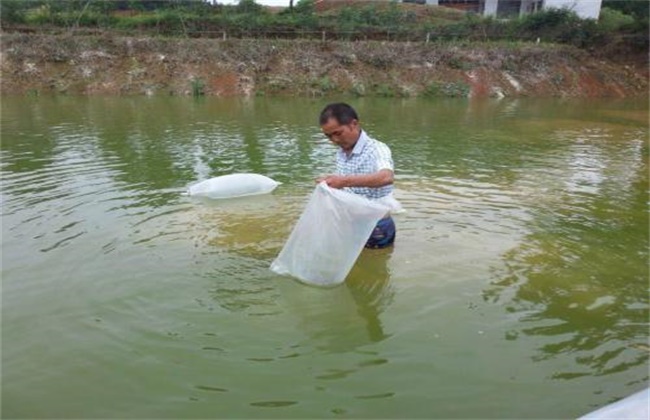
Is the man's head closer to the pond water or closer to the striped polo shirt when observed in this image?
the striped polo shirt

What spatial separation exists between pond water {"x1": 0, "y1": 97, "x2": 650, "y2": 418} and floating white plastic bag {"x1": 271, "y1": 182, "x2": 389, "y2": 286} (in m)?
0.23

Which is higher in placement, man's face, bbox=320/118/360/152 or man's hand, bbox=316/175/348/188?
man's face, bbox=320/118/360/152

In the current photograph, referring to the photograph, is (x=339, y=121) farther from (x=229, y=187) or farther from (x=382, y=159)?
(x=229, y=187)

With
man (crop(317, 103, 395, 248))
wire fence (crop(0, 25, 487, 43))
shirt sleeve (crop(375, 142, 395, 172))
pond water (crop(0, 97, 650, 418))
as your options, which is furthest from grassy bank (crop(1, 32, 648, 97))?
shirt sleeve (crop(375, 142, 395, 172))

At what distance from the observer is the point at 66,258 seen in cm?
525

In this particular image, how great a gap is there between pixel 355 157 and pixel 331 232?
68cm

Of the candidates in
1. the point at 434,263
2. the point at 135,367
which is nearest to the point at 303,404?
the point at 135,367

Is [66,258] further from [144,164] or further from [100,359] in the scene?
[144,164]

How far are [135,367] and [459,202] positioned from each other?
207 inches

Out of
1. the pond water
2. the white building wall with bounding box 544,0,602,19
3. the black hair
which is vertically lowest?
the pond water

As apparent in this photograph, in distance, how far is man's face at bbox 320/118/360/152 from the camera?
4.15 m

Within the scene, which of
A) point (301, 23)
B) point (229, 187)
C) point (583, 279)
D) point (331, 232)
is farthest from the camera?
point (301, 23)

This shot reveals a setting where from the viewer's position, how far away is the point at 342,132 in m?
4.20

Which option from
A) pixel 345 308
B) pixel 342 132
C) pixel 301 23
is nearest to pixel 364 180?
pixel 342 132
